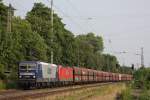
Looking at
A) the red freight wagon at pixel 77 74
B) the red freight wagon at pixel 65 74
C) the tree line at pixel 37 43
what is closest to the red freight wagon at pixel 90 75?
the tree line at pixel 37 43

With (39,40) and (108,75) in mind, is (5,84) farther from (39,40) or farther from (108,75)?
(108,75)

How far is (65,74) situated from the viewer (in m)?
61.5

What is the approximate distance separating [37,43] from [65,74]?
705 cm

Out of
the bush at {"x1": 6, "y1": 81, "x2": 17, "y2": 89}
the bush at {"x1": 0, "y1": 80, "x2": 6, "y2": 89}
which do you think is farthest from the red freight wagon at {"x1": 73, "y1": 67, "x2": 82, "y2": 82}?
the bush at {"x1": 0, "y1": 80, "x2": 6, "y2": 89}

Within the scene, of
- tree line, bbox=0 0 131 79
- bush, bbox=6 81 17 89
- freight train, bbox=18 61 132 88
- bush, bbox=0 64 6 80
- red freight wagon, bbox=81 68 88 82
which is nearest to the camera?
freight train, bbox=18 61 132 88

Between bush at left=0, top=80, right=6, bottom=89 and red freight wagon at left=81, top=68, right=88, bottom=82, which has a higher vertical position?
red freight wagon at left=81, top=68, right=88, bottom=82

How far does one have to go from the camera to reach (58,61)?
3460 inches

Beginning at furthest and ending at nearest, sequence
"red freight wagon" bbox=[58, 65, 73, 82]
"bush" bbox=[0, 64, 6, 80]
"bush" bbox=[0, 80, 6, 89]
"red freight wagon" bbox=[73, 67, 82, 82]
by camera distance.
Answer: "red freight wagon" bbox=[73, 67, 82, 82]
"red freight wagon" bbox=[58, 65, 73, 82]
"bush" bbox=[0, 64, 6, 80]
"bush" bbox=[0, 80, 6, 89]

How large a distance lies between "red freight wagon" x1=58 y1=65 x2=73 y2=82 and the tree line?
3.73 metres

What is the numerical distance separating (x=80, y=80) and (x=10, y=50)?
21.1 m

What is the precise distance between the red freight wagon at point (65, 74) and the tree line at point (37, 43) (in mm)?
3732

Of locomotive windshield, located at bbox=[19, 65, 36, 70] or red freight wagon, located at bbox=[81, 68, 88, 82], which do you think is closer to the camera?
locomotive windshield, located at bbox=[19, 65, 36, 70]

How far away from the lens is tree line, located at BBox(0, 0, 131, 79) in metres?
54.5

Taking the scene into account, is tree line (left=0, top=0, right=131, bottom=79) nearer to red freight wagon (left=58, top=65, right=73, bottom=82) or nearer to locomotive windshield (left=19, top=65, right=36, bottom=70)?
red freight wagon (left=58, top=65, right=73, bottom=82)
